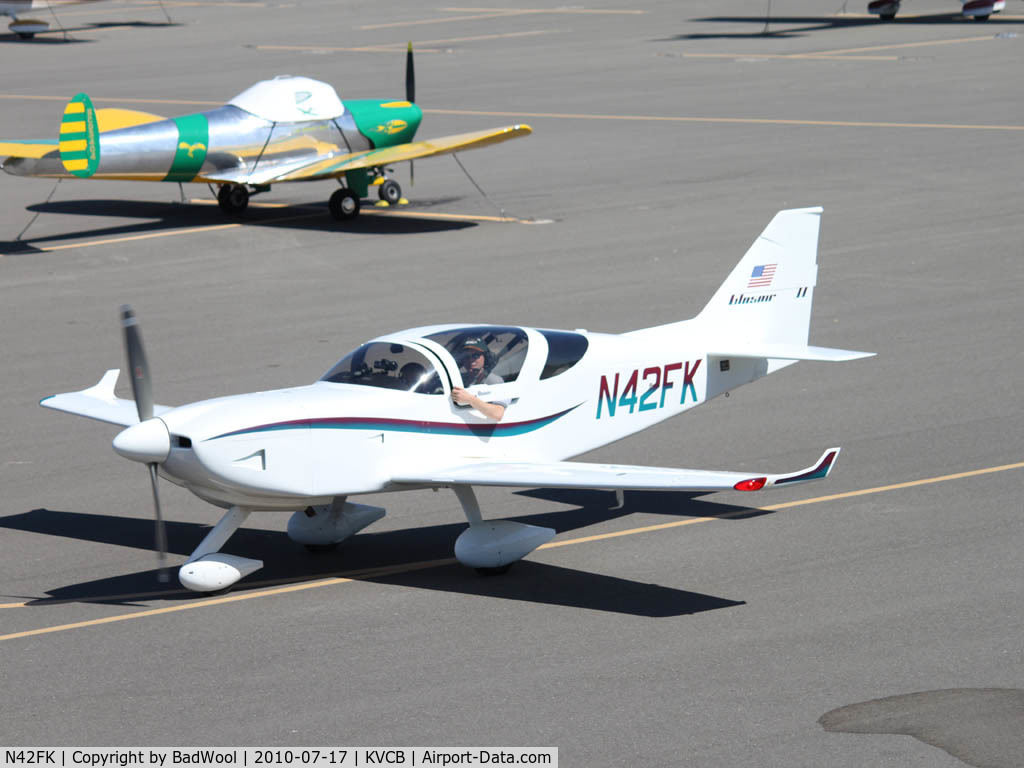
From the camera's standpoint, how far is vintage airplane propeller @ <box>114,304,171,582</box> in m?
10.4

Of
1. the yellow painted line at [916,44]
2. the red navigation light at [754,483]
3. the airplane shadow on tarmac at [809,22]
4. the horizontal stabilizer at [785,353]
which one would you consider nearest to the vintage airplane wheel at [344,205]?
the horizontal stabilizer at [785,353]

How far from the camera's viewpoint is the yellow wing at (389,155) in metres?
26.4

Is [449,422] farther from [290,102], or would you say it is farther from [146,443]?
[290,102]

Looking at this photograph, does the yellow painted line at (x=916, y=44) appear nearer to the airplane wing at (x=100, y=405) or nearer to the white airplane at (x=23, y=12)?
the white airplane at (x=23, y=12)

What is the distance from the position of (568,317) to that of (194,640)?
418 inches

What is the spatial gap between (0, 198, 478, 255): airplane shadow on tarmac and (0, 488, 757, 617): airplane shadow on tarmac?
46.8 feet

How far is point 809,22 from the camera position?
6197 centimetres

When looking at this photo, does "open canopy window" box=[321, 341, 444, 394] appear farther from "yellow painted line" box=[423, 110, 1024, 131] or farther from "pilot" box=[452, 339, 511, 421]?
"yellow painted line" box=[423, 110, 1024, 131]

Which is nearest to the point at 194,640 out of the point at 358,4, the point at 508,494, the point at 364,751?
the point at 364,751

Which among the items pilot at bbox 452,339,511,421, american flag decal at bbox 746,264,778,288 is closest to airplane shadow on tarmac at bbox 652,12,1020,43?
american flag decal at bbox 746,264,778,288

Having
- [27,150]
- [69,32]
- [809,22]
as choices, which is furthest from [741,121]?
[69,32]

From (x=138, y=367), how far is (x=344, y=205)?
1737 cm

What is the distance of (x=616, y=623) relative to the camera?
413 inches

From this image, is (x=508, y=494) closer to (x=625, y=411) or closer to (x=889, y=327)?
(x=625, y=411)
